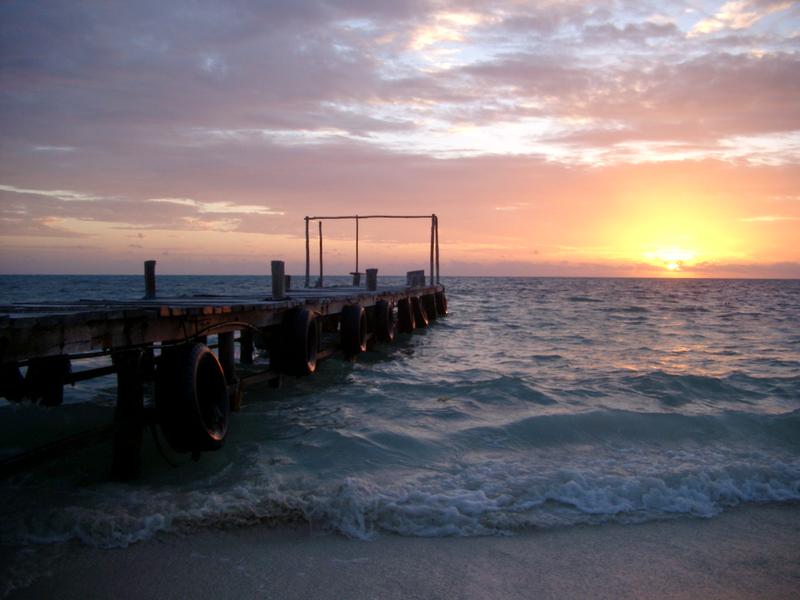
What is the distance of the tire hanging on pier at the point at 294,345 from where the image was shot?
973cm

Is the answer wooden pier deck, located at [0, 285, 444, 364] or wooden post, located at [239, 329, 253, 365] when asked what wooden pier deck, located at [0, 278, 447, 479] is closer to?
wooden pier deck, located at [0, 285, 444, 364]

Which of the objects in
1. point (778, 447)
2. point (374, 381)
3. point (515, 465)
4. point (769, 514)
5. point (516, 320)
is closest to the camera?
point (769, 514)

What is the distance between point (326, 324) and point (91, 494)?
1192 cm

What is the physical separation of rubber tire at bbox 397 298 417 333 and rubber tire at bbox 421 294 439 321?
489 centimetres

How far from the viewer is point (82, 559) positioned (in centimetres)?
455

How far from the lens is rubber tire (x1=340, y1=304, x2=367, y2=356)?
12812mm

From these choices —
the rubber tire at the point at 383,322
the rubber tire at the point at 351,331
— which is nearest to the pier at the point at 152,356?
the rubber tire at the point at 351,331

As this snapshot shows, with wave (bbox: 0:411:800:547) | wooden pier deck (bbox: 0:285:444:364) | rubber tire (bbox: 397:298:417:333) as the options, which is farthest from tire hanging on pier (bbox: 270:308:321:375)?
rubber tire (bbox: 397:298:417:333)

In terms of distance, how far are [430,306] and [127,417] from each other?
2100cm

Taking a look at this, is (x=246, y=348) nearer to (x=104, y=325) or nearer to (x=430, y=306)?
(x=104, y=325)

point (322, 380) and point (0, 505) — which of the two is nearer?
point (0, 505)

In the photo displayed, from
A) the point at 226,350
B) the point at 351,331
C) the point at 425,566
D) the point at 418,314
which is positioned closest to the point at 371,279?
the point at 351,331

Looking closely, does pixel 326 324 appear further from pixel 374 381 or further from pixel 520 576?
pixel 520 576

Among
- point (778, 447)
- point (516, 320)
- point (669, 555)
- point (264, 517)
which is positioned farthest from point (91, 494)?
point (516, 320)
